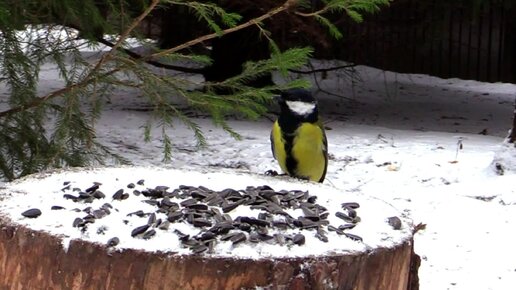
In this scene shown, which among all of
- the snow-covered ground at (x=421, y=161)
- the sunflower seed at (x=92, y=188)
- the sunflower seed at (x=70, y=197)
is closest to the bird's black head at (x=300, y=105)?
the snow-covered ground at (x=421, y=161)

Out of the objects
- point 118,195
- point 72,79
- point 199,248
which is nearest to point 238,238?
point 199,248

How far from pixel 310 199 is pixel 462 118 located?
26.8 feet

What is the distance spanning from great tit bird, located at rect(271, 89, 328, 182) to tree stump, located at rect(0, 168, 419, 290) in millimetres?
2475

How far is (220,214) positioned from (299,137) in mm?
2495

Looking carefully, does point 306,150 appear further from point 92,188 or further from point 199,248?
point 199,248

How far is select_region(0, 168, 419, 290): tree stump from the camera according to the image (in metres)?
2.44

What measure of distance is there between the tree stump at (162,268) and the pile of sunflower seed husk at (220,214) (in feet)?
0.21

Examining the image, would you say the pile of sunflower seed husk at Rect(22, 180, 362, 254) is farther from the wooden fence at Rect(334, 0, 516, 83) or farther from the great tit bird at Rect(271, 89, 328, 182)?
the wooden fence at Rect(334, 0, 516, 83)

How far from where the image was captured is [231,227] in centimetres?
265

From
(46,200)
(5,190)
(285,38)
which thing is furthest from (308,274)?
(285,38)

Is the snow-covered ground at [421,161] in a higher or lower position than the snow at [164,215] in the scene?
lower

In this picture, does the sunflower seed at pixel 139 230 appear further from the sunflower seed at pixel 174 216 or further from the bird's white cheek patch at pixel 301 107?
the bird's white cheek patch at pixel 301 107

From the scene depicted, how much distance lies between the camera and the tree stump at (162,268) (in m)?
2.44

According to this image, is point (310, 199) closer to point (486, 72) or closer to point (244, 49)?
point (244, 49)
